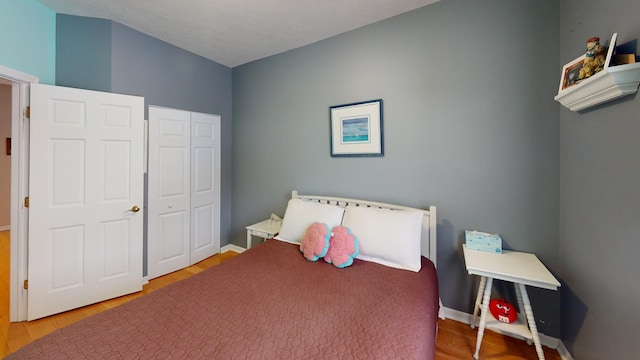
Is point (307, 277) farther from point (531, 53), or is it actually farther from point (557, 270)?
point (531, 53)

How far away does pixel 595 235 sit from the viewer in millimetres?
1310

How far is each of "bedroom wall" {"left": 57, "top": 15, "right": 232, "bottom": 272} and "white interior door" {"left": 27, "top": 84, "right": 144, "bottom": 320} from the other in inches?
10.6

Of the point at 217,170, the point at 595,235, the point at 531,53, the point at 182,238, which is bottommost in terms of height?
the point at 182,238

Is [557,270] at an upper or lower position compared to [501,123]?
lower

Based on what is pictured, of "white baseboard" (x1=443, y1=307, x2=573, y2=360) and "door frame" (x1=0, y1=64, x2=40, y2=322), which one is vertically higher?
"door frame" (x1=0, y1=64, x2=40, y2=322)

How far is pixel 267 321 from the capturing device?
1.15 metres

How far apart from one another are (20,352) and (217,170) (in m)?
2.57

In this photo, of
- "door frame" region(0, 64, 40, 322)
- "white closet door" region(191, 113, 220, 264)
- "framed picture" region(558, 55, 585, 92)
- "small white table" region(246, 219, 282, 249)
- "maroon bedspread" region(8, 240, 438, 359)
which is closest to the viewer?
"maroon bedspread" region(8, 240, 438, 359)

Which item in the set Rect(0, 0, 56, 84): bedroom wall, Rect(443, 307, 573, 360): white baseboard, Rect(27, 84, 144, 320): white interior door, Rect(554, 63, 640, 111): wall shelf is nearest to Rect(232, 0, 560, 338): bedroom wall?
Rect(443, 307, 573, 360): white baseboard

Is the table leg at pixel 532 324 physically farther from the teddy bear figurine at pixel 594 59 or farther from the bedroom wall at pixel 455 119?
the teddy bear figurine at pixel 594 59

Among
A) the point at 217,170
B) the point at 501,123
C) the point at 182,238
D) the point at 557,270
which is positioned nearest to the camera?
the point at 557,270

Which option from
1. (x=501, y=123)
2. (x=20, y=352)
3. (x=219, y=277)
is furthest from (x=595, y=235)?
(x=20, y=352)

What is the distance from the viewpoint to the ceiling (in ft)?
6.74

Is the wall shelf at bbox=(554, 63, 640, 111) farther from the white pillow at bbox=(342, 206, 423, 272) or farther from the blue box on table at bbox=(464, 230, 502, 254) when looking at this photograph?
the white pillow at bbox=(342, 206, 423, 272)
